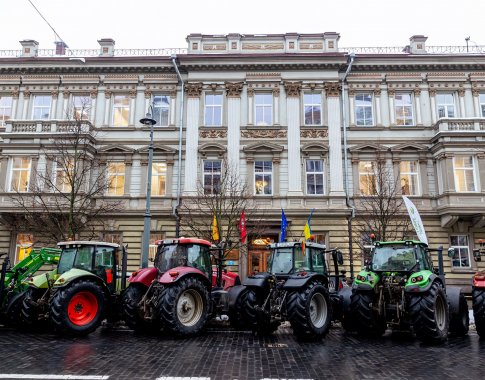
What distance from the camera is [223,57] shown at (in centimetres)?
2225

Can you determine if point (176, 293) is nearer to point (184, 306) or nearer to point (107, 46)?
point (184, 306)

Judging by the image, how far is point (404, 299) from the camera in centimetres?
866

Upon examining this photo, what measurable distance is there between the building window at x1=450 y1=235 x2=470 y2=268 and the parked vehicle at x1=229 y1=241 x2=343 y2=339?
1308cm

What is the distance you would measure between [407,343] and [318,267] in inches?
109

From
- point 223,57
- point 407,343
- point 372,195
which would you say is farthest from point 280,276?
point 223,57

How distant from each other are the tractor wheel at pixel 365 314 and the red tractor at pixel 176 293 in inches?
128

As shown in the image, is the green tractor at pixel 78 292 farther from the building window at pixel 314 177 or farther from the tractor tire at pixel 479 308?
the building window at pixel 314 177

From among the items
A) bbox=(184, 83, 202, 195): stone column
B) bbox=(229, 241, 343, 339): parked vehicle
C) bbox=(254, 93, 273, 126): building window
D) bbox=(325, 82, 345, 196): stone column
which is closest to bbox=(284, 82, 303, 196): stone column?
bbox=(254, 93, 273, 126): building window

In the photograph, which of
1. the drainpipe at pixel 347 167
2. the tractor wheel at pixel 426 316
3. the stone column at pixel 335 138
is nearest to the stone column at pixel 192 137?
the stone column at pixel 335 138

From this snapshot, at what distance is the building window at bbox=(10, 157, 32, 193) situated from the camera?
21000mm

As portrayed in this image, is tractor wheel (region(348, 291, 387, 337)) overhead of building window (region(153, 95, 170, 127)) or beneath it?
beneath

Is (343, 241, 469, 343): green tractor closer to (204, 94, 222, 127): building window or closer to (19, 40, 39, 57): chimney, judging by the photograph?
(204, 94, 222, 127): building window

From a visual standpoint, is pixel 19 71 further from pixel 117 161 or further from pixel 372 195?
pixel 372 195

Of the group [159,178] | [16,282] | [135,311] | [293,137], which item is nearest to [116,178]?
[159,178]
